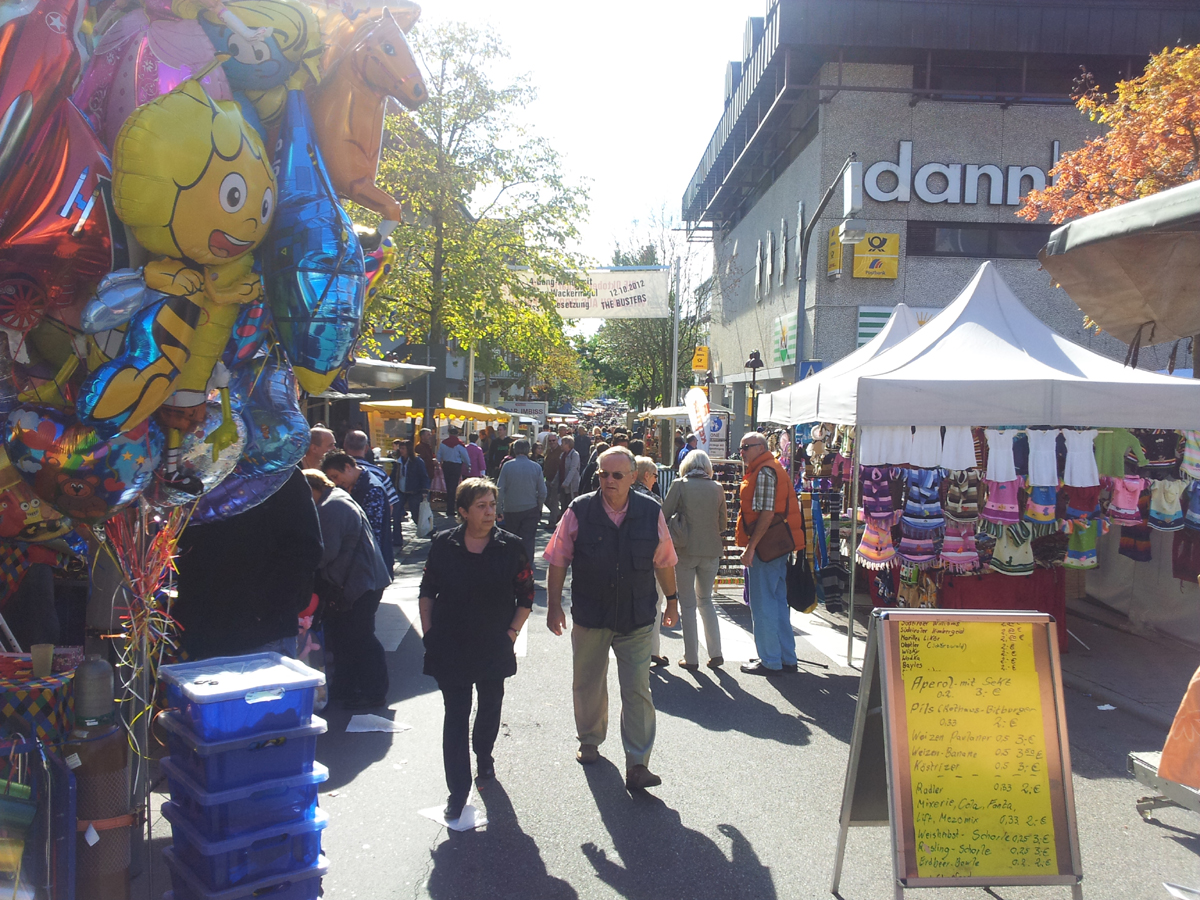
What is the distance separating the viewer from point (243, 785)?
10.7 feet

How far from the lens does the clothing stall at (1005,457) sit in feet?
23.4

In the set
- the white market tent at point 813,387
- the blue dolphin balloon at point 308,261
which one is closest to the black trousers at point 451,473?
the white market tent at point 813,387

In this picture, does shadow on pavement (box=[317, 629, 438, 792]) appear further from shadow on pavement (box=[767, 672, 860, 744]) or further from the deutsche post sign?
the deutsche post sign

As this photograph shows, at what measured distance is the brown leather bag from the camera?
23.7ft

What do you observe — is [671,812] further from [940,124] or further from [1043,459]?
[940,124]

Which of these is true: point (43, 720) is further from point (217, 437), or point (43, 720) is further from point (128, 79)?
point (128, 79)

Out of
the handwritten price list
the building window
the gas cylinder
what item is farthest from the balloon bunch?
the building window

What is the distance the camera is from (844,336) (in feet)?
68.3

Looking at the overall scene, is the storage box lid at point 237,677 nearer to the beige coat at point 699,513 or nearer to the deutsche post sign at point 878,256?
the beige coat at point 699,513

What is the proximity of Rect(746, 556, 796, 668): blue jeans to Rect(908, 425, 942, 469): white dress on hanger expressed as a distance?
1521 mm

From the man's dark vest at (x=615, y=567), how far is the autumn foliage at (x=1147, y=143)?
9.81m

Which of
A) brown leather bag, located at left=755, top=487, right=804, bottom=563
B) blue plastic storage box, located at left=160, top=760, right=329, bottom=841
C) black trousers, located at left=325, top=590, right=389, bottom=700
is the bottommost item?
black trousers, located at left=325, top=590, right=389, bottom=700

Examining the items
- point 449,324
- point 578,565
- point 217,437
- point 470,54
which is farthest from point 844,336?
point 217,437

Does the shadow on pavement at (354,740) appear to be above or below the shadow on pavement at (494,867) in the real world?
below
